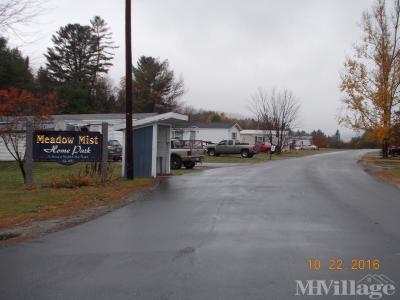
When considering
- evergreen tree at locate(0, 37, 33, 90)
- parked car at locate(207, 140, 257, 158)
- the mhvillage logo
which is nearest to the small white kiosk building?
the mhvillage logo

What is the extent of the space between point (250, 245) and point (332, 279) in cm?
199

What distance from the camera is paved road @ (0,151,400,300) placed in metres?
5.72

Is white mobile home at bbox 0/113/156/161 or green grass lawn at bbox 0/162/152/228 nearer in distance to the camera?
green grass lawn at bbox 0/162/152/228

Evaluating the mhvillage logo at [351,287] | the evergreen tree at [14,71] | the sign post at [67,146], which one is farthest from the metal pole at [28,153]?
the evergreen tree at [14,71]

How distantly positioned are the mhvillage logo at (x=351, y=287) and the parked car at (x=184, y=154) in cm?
2152

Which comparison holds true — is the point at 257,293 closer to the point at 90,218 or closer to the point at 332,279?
the point at 332,279

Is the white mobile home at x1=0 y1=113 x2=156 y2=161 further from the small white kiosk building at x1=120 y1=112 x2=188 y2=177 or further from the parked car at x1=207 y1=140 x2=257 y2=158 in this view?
the small white kiosk building at x1=120 y1=112 x2=188 y2=177

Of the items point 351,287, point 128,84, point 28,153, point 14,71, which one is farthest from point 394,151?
point 351,287

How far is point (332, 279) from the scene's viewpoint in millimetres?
5949
